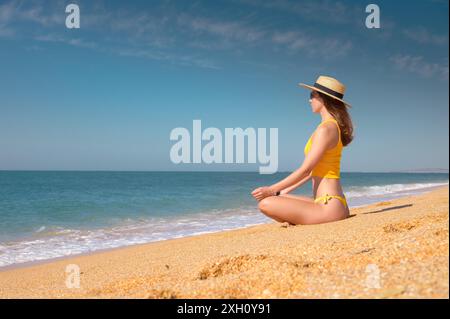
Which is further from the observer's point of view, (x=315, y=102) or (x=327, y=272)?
(x=315, y=102)

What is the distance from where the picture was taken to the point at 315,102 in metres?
5.73

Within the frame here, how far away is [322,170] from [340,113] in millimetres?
829

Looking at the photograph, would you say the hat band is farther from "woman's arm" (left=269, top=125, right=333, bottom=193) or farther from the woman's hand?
the woman's hand

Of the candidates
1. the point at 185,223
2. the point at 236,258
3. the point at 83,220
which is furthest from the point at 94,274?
the point at 83,220

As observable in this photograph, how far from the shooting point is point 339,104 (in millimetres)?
5695

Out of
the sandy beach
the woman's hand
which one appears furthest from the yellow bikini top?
the sandy beach

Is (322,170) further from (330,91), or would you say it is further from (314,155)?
(330,91)

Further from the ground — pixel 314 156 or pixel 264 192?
pixel 314 156

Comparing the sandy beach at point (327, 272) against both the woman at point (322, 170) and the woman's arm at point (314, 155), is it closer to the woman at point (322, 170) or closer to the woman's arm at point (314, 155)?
the woman's arm at point (314, 155)

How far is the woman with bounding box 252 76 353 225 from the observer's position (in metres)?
5.45

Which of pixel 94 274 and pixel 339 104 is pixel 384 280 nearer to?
pixel 339 104

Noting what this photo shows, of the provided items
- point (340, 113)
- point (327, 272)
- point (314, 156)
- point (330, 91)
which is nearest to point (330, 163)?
point (314, 156)

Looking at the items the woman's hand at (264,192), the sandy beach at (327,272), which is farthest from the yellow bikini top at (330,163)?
the sandy beach at (327,272)

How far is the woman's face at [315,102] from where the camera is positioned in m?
5.71
